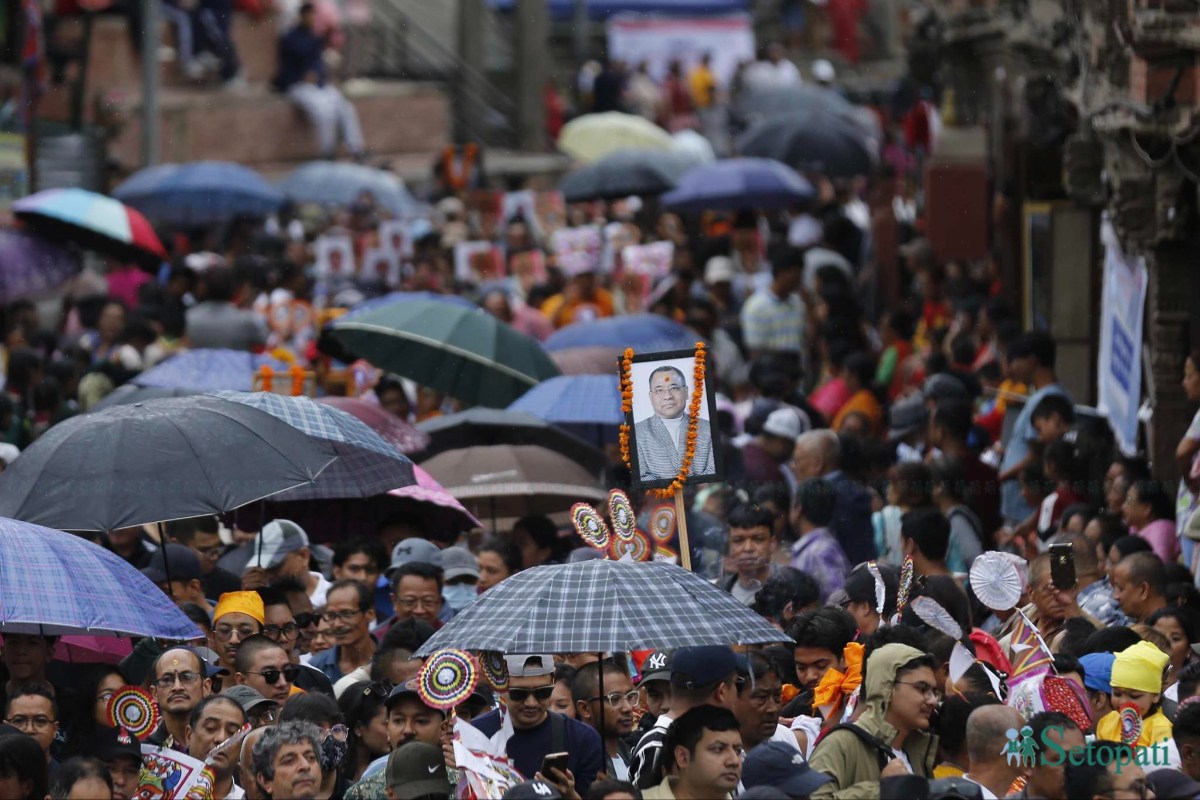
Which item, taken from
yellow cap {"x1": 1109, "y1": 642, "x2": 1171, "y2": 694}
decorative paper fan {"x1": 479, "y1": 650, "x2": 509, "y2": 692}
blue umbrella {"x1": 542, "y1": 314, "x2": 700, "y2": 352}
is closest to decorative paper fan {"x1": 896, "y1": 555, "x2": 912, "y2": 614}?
yellow cap {"x1": 1109, "y1": 642, "x2": 1171, "y2": 694}

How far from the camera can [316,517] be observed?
476 inches

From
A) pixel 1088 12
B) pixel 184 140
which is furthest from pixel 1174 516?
pixel 184 140

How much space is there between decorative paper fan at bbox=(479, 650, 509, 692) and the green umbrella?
594cm

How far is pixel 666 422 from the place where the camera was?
919 cm

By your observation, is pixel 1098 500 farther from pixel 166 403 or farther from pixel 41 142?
pixel 41 142

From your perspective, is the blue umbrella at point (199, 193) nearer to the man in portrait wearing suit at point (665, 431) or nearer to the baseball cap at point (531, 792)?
the man in portrait wearing suit at point (665, 431)

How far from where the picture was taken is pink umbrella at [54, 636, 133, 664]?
32.2ft

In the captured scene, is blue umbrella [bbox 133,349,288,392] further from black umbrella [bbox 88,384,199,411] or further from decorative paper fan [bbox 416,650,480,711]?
decorative paper fan [bbox 416,650,480,711]

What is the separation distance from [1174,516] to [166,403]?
5067 mm

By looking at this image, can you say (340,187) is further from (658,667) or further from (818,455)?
(658,667)

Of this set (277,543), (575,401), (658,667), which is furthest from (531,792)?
(575,401)

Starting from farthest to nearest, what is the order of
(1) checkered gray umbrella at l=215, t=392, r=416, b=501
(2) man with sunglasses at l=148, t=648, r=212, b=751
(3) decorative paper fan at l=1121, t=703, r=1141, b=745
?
(1) checkered gray umbrella at l=215, t=392, r=416, b=501 < (2) man with sunglasses at l=148, t=648, r=212, b=751 < (3) decorative paper fan at l=1121, t=703, r=1141, b=745

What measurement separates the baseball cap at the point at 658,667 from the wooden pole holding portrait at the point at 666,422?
75 cm

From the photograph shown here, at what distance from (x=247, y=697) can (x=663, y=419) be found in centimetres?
201
